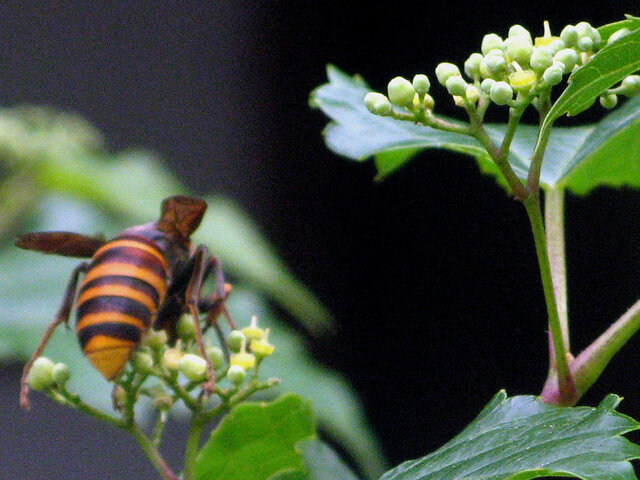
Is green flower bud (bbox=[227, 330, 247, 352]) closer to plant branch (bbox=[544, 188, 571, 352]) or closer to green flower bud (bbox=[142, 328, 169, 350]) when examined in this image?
green flower bud (bbox=[142, 328, 169, 350])

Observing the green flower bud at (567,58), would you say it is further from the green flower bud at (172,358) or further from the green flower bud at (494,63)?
the green flower bud at (172,358)

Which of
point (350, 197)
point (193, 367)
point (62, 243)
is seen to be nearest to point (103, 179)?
point (62, 243)

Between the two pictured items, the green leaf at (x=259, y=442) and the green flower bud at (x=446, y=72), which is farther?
the green leaf at (x=259, y=442)


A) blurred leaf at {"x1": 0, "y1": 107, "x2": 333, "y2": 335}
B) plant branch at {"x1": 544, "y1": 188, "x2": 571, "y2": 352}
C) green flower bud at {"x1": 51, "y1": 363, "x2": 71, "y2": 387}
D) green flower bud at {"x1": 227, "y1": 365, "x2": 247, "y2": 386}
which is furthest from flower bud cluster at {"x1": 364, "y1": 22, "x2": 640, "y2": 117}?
blurred leaf at {"x1": 0, "y1": 107, "x2": 333, "y2": 335}

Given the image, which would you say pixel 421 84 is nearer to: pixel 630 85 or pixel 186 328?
pixel 630 85

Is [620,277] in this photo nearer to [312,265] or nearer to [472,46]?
[472,46]

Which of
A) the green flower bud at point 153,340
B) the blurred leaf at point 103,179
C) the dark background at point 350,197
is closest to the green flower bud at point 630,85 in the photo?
the green flower bud at point 153,340

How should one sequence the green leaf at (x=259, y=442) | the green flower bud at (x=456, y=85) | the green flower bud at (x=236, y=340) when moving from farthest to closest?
1. the green flower bud at (x=236, y=340)
2. the green leaf at (x=259, y=442)
3. the green flower bud at (x=456, y=85)
